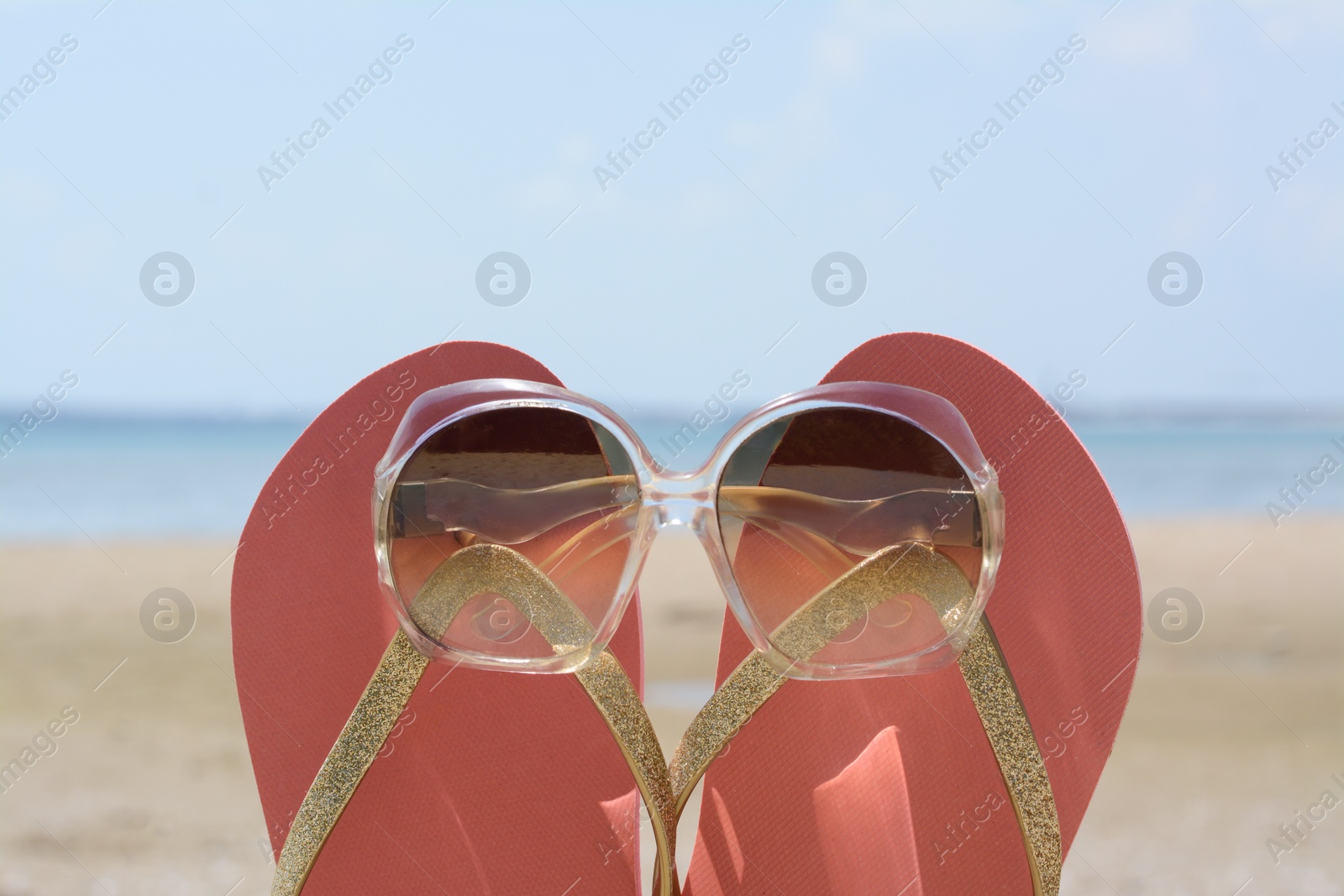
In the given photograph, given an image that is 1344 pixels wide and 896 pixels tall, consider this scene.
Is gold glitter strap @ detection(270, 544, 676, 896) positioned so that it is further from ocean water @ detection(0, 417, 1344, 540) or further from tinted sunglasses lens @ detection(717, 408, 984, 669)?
ocean water @ detection(0, 417, 1344, 540)

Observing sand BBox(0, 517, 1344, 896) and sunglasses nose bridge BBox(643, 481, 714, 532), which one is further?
sand BBox(0, 517, 1344, 896)

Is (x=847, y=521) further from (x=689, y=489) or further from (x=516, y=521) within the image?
(x=516, y=521)

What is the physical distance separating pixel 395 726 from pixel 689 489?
1.37 ft

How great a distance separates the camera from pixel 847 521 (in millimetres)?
886

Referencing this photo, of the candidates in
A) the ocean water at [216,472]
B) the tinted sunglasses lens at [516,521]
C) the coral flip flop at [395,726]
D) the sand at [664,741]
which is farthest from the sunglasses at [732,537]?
the ocean water at [216,472]

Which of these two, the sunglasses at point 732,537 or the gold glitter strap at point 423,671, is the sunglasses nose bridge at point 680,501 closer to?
the sunglasses at point 732,537

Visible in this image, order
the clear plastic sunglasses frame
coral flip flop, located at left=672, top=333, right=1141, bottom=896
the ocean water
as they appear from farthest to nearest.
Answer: the ocean water
coral flip flop, located at left=672, top=333, right=1141, bottom=896
the clear plastic sunglasses frame

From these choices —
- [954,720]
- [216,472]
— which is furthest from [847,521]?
[216,472]

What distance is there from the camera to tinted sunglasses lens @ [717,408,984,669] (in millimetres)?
837

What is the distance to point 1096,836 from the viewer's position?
193 cm

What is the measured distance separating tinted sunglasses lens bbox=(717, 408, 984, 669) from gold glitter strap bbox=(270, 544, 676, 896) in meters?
0.16

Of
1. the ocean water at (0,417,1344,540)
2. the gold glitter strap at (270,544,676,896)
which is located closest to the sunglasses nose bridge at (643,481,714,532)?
the gold glitter strap at (270,544,676,896)

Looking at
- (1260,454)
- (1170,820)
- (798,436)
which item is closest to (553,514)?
(798,436)

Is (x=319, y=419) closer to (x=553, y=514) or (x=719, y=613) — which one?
(x=553, y=514)
